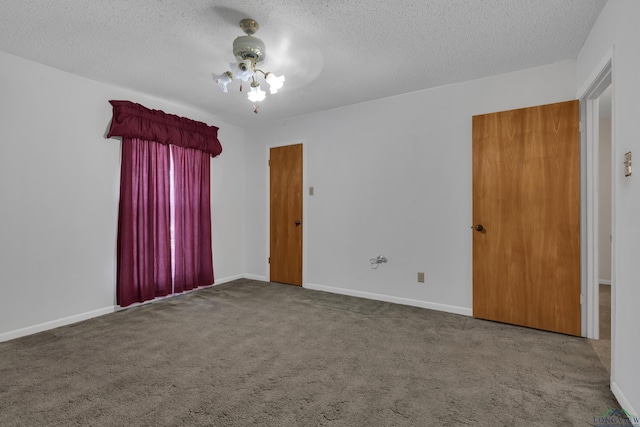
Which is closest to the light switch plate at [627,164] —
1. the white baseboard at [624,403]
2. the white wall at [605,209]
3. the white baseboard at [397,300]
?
the white baseboard at [624,403]

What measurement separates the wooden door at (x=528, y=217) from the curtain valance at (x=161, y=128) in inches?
136

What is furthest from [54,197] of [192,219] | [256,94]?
[256,94]

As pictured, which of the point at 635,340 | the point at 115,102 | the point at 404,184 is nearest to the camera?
the point at 635,340

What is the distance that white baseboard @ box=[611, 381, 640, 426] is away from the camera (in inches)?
62.7

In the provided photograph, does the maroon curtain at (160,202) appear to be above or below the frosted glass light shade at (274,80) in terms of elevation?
below

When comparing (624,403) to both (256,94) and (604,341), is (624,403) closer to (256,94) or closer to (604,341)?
(604,341)

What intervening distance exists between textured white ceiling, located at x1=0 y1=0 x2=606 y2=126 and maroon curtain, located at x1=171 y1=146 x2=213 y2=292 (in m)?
1.08

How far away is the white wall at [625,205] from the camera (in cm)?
164

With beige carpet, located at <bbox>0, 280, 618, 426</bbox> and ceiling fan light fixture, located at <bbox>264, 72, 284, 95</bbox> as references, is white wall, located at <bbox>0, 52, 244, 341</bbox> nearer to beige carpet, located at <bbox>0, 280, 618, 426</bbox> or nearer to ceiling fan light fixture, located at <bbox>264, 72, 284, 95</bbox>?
beige carpet, located at <bbox>0, 280, 618, 426</bbox>

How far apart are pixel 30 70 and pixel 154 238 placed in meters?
1.96

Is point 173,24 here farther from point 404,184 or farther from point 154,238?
point 404,184

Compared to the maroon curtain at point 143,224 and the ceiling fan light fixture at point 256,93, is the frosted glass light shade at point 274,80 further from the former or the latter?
the maroon curtain at point 143,224

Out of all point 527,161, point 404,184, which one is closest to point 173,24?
point 404,184

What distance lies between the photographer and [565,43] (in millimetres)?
2535
